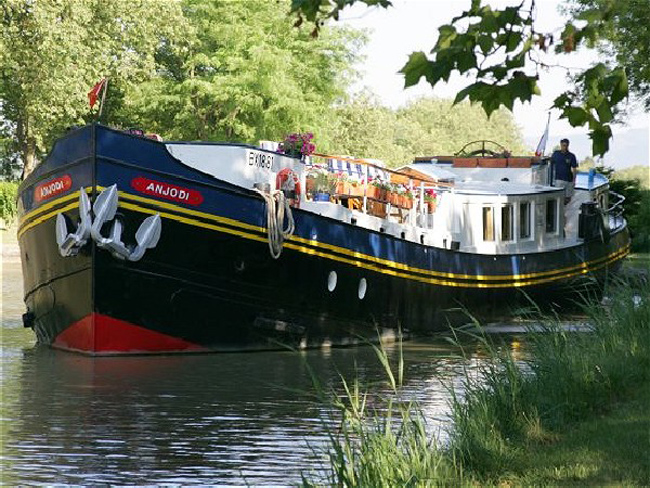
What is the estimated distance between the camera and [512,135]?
12512cm

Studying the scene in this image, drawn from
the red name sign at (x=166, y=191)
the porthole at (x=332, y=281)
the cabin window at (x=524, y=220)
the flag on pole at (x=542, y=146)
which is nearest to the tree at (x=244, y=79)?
the flag on pole at (x=542, y=146)

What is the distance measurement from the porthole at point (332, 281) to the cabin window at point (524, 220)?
5.86 meters

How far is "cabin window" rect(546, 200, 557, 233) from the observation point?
24.7 metres

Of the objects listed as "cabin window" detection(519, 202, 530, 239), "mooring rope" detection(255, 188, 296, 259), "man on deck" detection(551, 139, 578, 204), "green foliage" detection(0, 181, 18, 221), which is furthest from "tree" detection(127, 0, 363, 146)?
"mooring rope" detection(255, 188, 296, 259)

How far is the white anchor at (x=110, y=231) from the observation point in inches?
649

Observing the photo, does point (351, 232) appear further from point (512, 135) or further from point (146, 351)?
point (512, 135)

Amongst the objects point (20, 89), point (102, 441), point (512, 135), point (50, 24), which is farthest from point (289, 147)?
point (512, 135)

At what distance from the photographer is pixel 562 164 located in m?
25.3

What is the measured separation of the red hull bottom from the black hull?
13 millimetres

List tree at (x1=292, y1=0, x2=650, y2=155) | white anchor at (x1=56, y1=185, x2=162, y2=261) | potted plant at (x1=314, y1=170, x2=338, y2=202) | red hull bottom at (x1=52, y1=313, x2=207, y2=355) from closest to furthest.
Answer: tree at (x1=292, y1=0, x2=650, y2=155), white anchor at (x1=56, y1=185, x2=162, y2=261), red hull bottom at (x1=52, y1=313, x2=207, y2=355), potted plant at (x1=314, y1=170, x2=338, y2=202)

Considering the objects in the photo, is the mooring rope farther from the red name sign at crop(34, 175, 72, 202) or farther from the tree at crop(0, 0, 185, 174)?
the tree at crop(0, 0, 185, 174)

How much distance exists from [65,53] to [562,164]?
852 inches

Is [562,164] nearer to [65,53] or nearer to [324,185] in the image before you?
[324,185]

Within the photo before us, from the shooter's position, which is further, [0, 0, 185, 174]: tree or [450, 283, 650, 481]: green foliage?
[0, 0, 185, 174]: tree
